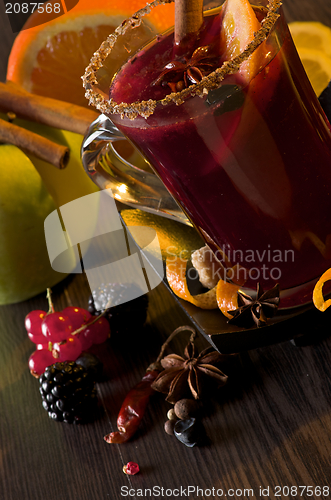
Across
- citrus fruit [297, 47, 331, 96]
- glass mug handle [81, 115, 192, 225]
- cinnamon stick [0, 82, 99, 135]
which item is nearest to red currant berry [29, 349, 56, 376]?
glass mug handle [81, 115, 192, 225]

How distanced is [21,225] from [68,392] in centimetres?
34

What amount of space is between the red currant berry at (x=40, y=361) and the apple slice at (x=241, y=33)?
59cm

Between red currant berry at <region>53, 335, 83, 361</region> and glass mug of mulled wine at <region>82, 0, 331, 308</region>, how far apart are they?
0.31 meters

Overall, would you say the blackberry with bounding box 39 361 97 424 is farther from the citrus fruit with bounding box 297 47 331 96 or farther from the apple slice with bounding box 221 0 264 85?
the citrus fruit with bounding box 297 47 331 96

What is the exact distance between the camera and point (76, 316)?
3.15ft

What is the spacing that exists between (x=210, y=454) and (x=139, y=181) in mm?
464

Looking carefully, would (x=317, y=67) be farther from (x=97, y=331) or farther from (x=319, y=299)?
(x=97, y=331)

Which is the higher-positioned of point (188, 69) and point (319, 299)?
point (188, 69)

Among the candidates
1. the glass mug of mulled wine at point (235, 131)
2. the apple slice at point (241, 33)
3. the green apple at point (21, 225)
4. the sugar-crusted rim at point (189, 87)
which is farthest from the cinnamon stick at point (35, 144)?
the apple slice at point (241, 33)

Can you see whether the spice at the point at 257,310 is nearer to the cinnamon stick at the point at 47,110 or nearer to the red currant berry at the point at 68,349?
the red currant berry at the point at 68,349

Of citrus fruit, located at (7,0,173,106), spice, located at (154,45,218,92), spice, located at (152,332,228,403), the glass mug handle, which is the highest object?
spice, located at (154,45,218,92)

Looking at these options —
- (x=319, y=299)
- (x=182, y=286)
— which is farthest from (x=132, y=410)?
(x=319, y=299)

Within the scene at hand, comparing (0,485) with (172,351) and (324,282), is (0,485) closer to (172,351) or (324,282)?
(172,351)

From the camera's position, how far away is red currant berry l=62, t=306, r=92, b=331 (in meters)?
0.95
